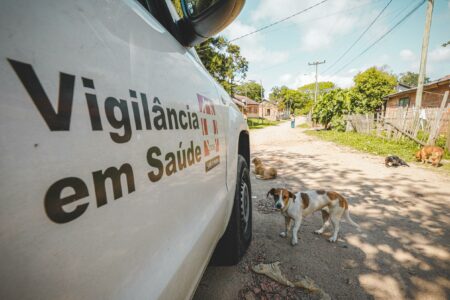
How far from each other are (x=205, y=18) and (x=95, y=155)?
91 centimetres

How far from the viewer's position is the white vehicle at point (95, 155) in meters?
0.41

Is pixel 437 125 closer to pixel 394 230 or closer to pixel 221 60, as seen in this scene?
pixel 394 230

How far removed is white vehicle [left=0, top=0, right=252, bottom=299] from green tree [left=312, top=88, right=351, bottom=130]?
778 inches

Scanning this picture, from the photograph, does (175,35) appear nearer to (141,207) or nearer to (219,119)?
(219,119)

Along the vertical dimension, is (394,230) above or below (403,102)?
below

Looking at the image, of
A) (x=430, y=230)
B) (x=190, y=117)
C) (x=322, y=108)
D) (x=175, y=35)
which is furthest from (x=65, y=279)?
(x=322, y=108)

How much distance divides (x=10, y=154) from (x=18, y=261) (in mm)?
192

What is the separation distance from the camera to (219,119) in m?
1.55

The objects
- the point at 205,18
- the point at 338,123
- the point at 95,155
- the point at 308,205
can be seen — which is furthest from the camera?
the point at 338,123

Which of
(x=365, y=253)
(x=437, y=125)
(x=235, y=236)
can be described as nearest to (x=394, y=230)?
(x=365, y=253)

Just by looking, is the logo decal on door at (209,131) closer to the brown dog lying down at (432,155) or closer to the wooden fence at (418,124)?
the brown dog lying down at (432,155)

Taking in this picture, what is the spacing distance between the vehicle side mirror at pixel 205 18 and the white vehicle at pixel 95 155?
1 centimetres

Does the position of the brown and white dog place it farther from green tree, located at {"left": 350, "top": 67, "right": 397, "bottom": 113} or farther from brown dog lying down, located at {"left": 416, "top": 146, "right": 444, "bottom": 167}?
green tree, located at {"left": 350, "top": 67, "right": 397, "bottom": 113}

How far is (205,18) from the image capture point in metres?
1.11
